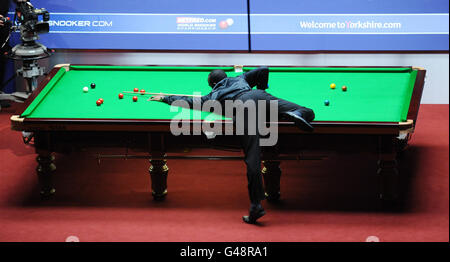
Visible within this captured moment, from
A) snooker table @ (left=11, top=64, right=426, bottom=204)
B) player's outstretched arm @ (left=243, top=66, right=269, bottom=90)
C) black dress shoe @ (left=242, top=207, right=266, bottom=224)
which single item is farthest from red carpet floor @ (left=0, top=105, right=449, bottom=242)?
player's outstretched arm @ (left=243, top=66, right=269, bottom=90)

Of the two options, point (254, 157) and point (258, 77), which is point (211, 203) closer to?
point (254, 157)

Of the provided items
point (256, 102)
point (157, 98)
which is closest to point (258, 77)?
point (256, 102)

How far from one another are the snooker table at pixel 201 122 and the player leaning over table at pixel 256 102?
0.09 metres

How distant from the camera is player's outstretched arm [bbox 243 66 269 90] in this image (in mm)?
4996

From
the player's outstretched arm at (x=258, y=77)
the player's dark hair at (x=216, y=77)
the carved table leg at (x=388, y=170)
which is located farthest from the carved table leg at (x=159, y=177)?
the carved table leg at (x=388, y=170)

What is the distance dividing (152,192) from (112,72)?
4.32ft

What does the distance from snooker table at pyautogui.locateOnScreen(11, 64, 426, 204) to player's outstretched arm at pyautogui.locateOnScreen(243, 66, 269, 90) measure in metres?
0.18

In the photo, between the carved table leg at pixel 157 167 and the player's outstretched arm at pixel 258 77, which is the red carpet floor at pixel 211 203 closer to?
the carved table leg at pixel 157 167

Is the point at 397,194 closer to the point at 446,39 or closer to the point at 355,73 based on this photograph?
the point at 355,73

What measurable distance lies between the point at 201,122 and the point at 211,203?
753 mm

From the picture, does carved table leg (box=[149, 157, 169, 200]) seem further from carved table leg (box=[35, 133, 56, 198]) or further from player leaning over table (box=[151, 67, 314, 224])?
carved table leg (box=[35, 133, 56, 198])

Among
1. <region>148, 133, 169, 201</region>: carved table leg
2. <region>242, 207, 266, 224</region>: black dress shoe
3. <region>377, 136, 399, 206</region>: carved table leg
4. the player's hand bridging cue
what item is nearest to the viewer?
<region>242, 207, 266, 224</region>: black dress shoe

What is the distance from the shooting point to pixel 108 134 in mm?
4766

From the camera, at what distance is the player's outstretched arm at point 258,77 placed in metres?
5.00
